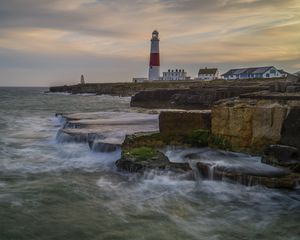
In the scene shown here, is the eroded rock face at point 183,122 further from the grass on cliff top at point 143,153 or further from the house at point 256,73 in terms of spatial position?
the house at point 256,73

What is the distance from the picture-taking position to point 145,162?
9180 mm

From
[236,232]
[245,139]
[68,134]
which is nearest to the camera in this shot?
[236,232]

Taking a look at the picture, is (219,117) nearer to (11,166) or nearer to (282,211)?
(282,211)

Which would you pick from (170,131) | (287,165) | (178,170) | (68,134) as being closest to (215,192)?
(178,170)

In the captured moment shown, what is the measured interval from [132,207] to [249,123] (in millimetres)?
4466

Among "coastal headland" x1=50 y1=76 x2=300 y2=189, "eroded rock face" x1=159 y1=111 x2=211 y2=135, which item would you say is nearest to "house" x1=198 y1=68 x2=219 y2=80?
"coastal headland" x1=50 y1=76 x2=300 y2=189

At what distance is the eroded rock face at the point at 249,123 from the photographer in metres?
9.70

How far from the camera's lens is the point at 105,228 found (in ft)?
20.9

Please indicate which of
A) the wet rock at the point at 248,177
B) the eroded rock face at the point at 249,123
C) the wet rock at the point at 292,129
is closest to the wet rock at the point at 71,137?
the eroded rock face at the point at 249,123

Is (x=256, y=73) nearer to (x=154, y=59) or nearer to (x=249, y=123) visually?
(x=154, y=59)

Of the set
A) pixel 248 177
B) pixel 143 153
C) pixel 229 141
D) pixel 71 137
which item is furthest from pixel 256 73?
pixel 248 177

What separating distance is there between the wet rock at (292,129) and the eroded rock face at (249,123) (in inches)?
8.7

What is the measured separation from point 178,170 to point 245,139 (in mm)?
2542

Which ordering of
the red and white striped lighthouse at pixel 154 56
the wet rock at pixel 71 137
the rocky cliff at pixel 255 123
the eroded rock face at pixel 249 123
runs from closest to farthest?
the rocky cliff at pixel 255 123 → the eroded rock face at pixel 249 123 → the wet rock at pixel 71 137 → the red and white striped lighthouse at pixel 154 56
